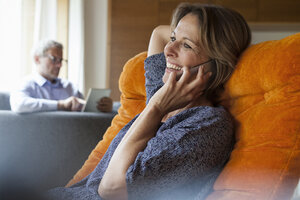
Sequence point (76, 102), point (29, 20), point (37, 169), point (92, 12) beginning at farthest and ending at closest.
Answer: point (92, 12) → point (29, 20) → point (76, 102) → point (37, 169)

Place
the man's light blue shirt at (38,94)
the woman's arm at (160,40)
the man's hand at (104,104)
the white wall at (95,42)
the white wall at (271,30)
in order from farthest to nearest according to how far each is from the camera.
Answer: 1. the white wall at (95,42)
2. the white wall at (271,30)
3. the man's hand at (104,104)
4. the man's light blue shirt at (38,94)
5. the woman's arm at (160,40)

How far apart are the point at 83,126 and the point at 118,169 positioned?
3.28 feet

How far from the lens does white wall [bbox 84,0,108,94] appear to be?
4.41 metres

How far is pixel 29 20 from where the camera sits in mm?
3455

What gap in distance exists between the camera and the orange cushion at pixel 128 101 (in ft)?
4.12

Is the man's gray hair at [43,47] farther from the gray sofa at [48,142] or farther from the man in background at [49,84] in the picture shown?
the gray sofa at [48,142]

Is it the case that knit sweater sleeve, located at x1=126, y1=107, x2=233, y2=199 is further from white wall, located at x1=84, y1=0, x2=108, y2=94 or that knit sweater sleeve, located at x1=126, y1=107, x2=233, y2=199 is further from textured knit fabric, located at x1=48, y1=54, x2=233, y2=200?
white wall, located at x1=84, y1=0, x2=108, y2=94

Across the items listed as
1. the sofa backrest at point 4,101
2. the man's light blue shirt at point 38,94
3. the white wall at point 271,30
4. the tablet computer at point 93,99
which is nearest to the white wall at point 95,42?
the man's light blue shirt at point 38,94

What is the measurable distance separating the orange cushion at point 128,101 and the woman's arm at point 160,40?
0.10 m

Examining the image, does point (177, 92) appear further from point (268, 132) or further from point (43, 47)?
point (43, 47)

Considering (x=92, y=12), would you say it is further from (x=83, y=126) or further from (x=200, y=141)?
(x=200, y=141)

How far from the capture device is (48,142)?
1747 millimetres

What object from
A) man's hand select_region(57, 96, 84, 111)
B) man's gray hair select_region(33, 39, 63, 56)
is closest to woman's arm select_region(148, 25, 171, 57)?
man's hand select_region(57, 96, 84, 111)

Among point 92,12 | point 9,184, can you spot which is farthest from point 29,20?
point 9,184
